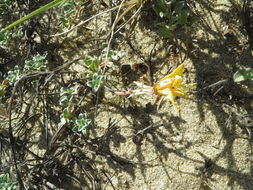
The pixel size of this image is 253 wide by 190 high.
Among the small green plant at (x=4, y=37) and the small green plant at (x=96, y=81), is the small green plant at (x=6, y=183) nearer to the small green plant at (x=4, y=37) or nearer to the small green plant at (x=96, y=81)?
the small green plant at (x=96, y=81)

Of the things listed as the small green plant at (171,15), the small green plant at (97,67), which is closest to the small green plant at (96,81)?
the small green plant at (97,67)

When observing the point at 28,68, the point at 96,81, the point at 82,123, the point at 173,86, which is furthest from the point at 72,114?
the point at 173,86

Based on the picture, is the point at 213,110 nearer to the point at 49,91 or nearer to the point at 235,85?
the point at 235,85

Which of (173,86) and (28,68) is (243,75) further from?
(28,68)

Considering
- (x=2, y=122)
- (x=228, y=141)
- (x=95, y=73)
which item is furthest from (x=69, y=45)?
(x=228, y=141)

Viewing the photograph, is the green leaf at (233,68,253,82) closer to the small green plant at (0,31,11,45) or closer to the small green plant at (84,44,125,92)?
the small green plant at (84,44,125,92)

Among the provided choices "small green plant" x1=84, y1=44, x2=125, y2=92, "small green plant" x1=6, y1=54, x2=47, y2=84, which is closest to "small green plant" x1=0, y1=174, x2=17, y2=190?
"small green plant" x1=6, y1=54, x2=47, y2=84
